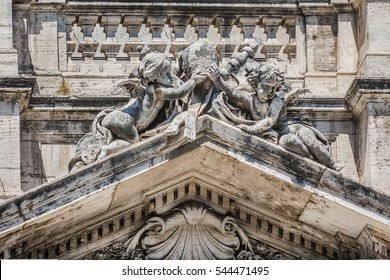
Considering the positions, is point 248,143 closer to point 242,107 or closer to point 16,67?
point 242,107

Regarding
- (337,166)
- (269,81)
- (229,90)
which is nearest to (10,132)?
(229,90)

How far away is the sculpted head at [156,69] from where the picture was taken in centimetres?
3256

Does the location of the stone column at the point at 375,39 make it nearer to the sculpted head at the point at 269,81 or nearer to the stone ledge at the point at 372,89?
the stone ledge at the point at 372,89

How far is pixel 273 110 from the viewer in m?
32.6

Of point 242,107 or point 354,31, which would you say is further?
point 354,31

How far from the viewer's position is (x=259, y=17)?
3538 cm

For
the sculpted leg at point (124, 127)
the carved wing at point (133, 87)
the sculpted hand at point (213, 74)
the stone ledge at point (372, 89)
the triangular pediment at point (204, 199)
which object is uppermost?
the sculpted hand at point (213, 74)

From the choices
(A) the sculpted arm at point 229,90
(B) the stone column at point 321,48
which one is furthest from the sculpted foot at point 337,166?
(B) the stone column at point 321,48

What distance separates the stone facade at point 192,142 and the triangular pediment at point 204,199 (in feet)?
0.06

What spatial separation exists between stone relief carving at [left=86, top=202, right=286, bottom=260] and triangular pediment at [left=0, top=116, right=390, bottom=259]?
99 mm

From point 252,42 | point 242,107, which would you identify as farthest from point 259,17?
point 242,107

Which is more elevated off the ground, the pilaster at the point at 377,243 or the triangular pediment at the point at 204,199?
the triangular pediment at the point at 204,199
